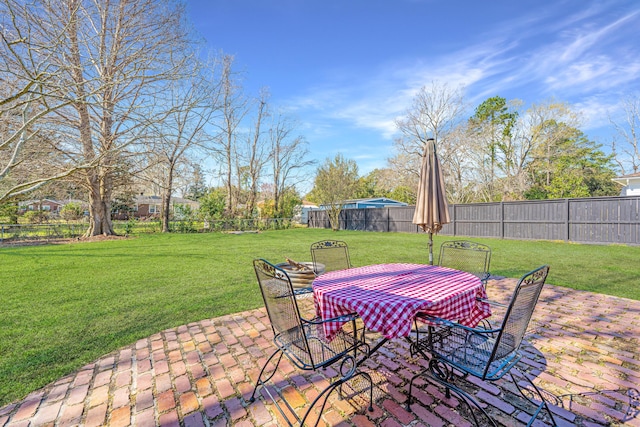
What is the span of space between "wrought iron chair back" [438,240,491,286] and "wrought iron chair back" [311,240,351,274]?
1215 mm

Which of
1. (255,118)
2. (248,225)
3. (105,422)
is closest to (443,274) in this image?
(105,422)

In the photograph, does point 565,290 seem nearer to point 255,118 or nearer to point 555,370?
point 555,370

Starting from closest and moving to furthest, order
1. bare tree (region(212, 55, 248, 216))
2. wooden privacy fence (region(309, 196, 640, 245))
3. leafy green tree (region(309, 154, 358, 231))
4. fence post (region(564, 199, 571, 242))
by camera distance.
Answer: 1. wooden privacy fence (region(309, 196, 640, 245))
2. fence post (region(564, 199, 571, 242))
3. leafy green tree (region(309, 154, 358, 231))
4. bare tree (region(212, 55, 248, 216))

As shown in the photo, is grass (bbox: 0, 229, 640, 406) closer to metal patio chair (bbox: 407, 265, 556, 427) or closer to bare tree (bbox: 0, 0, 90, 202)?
bare tree (bbox: 0, 0, 90, 202)

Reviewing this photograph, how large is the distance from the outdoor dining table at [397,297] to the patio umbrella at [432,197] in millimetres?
931

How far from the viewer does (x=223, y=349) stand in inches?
102

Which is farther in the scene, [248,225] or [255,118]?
[255,118]

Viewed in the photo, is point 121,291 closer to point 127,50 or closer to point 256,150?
point 127,50

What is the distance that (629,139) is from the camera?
19578 millimetres

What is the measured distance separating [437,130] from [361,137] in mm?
5504

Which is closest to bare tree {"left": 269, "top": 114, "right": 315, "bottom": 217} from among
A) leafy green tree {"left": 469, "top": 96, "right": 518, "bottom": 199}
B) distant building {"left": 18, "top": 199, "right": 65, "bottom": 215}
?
leafy green tree {"left": 469, "top": 96, "right": 518, "bottom": 199}

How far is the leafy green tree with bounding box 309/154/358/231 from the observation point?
20.0 m

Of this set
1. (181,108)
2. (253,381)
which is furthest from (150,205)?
(253,381)

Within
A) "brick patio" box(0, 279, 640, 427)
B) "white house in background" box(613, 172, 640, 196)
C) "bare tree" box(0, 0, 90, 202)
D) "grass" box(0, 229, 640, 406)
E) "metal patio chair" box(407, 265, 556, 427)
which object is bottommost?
"grass" box(0, 229, 640, 406)
